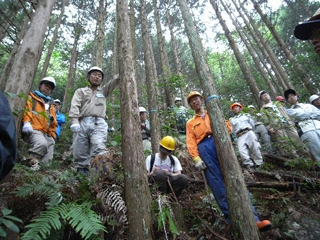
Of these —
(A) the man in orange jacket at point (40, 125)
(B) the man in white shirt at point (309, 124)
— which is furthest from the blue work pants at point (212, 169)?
(B) the man in white shirt at point (309, 124)

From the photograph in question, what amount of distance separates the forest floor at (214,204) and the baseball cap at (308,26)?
2504 millimetres

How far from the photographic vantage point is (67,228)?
10.1 feet

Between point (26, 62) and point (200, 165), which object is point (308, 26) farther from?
point (26, 62)

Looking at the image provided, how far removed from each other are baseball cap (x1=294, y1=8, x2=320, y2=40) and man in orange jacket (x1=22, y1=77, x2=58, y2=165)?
160 inches

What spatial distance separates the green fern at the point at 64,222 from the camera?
2355 mm

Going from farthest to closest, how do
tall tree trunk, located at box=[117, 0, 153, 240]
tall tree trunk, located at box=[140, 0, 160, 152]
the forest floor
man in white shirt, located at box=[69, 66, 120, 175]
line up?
tall tree trunk, located at box=[140, 0, 160, 152], man in white shirt, located at box=[69, 66, 120, 175], the forest floor, tall tree trunk, located at box=[117, 0, 153, 240]

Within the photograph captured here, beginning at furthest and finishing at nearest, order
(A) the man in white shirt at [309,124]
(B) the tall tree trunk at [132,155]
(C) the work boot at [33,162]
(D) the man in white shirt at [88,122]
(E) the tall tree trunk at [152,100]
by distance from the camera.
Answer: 1. (E) the tall tree trunk at [152,100]
2. (A) the man in white shirt at [309,124]
3. (D) the man in white shirt at [88,122]
4. (C) the work boot at [33,162]
5. (B) the tall tree trunk at [132,155]

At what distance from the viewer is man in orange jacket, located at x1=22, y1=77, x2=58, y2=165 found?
4.57 m

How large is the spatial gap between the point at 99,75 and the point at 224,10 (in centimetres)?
1439

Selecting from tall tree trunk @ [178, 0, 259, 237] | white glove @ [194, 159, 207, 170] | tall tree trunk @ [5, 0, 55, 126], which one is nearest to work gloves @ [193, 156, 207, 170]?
white glove @ [194, 159, 207, 170]

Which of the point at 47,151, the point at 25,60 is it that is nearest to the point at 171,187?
the point at 47,151

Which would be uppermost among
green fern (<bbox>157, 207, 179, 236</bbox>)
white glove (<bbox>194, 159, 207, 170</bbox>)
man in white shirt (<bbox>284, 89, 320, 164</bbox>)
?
man in white shirt (<bbox>284, 89, 320, 164</bbox>)

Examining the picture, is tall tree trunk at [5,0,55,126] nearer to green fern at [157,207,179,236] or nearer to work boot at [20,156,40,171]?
work boot at [20,156,40,171]

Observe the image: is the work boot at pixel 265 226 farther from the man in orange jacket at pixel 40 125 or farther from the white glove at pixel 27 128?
the white glove at pixel 27 128
